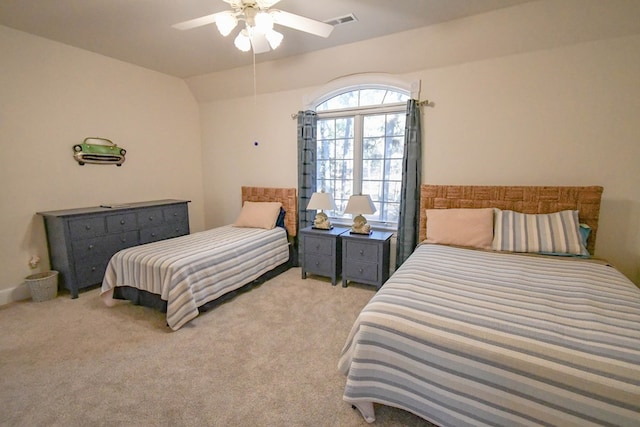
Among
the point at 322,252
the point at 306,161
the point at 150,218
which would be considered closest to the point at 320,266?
the point at 322,252

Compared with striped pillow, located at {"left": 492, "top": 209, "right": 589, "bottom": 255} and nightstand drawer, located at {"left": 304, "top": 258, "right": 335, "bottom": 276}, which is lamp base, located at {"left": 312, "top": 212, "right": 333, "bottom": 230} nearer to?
nightstand drawer, located at {"left": 304, "top": 258, "right": 335, "bottom": 276}

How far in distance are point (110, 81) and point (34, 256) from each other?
88.8 inches

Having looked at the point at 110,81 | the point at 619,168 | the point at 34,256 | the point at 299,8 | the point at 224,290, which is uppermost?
the point at 299,8

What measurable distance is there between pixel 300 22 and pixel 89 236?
121 inches

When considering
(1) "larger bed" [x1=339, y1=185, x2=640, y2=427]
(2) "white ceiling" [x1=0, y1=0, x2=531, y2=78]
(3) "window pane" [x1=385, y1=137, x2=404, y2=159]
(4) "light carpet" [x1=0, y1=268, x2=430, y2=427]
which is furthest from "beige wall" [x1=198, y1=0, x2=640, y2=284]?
(4) "light carpet" [x1=0, y1=268, x2=430, y2=427]

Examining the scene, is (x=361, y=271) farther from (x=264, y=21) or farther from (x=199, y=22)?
(x=199, y=22)

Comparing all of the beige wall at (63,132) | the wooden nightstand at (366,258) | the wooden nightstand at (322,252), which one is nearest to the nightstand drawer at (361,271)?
the wooden nightstand at (366,258)

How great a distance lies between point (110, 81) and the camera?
3551mm

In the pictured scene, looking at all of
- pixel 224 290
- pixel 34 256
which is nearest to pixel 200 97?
pixel 34 256

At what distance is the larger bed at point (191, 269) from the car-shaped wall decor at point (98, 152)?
4.81ft

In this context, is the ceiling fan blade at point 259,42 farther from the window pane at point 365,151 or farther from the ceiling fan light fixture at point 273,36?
the window pane at point 365,151

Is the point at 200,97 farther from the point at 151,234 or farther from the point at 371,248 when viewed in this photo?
the point at 371,248

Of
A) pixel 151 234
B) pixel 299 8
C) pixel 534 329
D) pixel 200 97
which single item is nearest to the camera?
pixel 534 329

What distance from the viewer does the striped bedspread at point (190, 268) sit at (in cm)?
241
